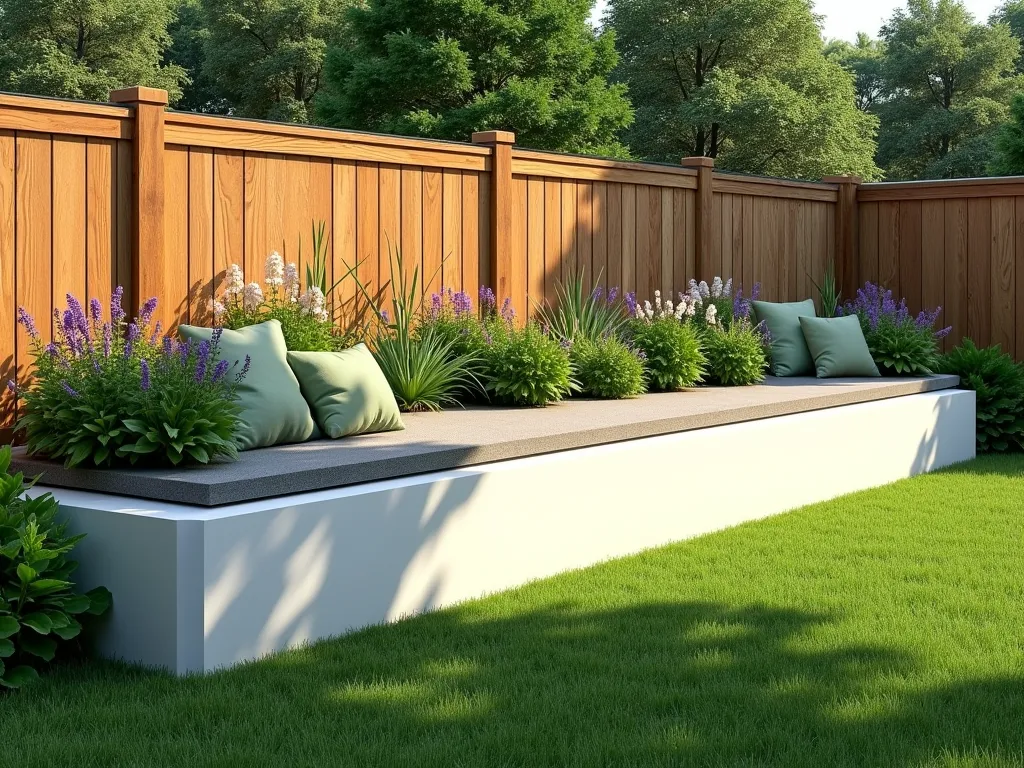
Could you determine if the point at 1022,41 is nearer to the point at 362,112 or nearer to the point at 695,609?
the point at 362,112

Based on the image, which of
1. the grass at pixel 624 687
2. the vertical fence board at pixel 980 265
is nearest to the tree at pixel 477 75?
the vertical fence board at pixel 980 265

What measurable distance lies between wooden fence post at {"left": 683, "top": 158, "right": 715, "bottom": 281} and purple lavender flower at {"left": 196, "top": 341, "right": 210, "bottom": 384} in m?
4.39

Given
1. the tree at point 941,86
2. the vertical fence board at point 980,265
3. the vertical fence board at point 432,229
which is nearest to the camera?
the vertical fence board at point 432,229

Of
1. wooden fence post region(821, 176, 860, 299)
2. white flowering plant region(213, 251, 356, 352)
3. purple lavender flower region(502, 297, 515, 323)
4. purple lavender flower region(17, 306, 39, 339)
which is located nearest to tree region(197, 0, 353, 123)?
wooden fence post region(821, 176, 860, 299)

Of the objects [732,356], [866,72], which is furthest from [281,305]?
[866,72]

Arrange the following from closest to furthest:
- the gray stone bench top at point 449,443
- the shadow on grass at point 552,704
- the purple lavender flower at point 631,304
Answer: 1. the shadow on grass at point 552,704
2. the gray stone bench top at point 449,443
3. the purple lavender flower at point 631,304

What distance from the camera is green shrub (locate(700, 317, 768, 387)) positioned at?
7.14 m

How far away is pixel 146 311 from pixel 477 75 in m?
16.5

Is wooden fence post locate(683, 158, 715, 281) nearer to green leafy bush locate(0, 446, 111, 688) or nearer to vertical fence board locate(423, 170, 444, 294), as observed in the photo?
vertical fence board locate(423, 170, 444, 294)

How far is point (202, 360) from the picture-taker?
3938mm

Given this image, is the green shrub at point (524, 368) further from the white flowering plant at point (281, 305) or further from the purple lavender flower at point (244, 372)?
the purple lavender flower at point (244, 372)

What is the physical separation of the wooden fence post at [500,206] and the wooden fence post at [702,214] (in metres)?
1.79

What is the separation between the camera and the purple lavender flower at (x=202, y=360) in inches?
152

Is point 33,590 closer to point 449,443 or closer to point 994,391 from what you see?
point 449,443
